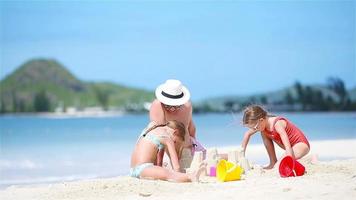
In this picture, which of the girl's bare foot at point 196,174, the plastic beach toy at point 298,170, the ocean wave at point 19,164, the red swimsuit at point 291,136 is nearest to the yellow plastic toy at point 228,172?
the girl's bare foot at point 196,174

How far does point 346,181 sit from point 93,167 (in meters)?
4.50

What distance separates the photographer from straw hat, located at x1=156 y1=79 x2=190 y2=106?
5.91 metres

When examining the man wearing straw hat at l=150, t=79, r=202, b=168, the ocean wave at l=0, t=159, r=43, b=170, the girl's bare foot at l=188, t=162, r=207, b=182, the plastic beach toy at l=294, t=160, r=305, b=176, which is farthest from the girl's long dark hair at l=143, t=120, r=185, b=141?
the ocean wave at l=0, t=159, r=43, b=170

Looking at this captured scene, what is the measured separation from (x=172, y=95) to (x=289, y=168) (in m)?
1.23

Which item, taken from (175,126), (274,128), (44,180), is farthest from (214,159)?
(44,180)

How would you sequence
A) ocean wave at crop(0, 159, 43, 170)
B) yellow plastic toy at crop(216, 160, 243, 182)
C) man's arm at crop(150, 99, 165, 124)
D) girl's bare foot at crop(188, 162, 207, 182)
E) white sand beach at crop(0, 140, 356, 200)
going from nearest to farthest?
white sand beach at crop(0, 140, 356, 200), girl's bare foot at crop(188, 162, 207, 182), yellow plastic toy at crop(216, 160, 243, 182), man's arm at crop(150, 99, 165, 124), ocean wave at crop(0, 159, 43, 170)

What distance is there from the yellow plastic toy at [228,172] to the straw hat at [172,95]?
0.76 metres

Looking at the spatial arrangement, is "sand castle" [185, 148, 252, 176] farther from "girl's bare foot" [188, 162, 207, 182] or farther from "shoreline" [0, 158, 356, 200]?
"girl's bare foot" [188, 162, 207, 182]

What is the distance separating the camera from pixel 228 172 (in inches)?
208

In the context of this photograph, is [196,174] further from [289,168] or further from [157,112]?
[157,112]

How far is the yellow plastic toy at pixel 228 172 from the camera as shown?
528 centimetres

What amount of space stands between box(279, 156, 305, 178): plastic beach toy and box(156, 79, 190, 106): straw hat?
104cm

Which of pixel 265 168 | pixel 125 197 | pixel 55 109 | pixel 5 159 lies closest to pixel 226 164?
pixel 265 168

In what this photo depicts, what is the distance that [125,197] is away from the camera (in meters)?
4.51
